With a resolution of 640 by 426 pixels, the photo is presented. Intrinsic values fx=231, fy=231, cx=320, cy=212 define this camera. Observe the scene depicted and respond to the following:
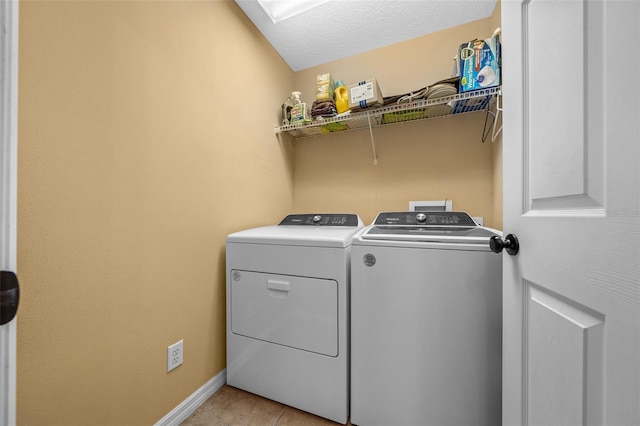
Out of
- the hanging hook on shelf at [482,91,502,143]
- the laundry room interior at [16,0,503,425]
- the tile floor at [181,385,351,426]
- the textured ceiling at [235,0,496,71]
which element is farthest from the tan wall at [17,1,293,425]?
the hanging hook on shelf at [482,91,502,143]

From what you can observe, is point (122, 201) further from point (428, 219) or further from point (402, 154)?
point (402, 154)

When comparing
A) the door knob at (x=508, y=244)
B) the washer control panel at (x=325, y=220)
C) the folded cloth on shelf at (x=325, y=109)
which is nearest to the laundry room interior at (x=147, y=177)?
the washer control panel at (x=325, y=220)

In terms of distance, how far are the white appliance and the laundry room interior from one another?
0.87 metres

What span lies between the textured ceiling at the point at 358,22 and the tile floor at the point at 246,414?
249cm

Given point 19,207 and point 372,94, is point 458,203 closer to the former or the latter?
point 372,94

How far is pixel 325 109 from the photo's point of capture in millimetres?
1842

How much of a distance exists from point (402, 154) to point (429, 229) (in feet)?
2.97

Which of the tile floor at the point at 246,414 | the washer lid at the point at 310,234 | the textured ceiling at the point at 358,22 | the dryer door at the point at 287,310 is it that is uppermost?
the textured ceiling at the point at 358,22

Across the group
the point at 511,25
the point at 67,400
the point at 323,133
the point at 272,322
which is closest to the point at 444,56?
the point at 323,133

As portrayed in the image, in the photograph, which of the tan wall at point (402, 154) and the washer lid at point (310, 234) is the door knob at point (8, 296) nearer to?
the washer lid at point (310, 234)

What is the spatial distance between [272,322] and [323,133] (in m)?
1.66

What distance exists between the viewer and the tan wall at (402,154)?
1.76m

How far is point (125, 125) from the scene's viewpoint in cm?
96

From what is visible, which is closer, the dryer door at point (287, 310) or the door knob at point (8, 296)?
the door knob at point (8, 296)
